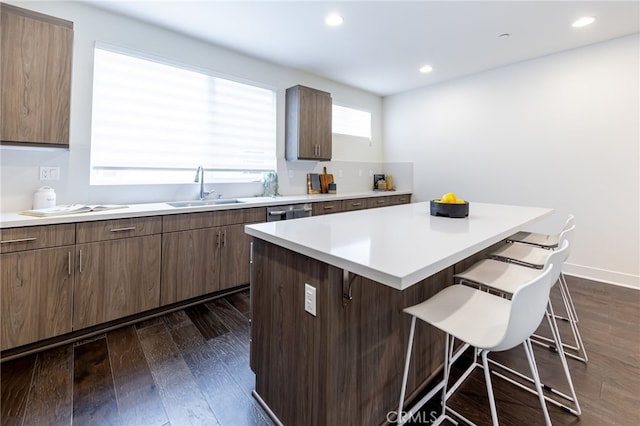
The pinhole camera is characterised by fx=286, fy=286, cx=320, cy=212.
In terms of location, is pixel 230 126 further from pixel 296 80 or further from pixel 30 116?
pixel 30 116

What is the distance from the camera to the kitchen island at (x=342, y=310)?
3.55 ft

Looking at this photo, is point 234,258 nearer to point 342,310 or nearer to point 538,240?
point 342,310

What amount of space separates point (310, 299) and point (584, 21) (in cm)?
380

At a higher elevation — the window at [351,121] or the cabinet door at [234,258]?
the window at [351,121]

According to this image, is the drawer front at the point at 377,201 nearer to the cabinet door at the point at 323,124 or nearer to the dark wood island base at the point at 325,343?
the cabinet door at the point at 323,124

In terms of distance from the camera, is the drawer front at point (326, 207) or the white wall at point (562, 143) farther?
the drawer front at point (326, 207)

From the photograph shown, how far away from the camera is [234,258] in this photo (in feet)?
9.28

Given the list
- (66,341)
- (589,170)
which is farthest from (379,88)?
(66,341)

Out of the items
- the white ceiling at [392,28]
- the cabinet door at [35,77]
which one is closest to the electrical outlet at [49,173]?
the cabinet door at [35,77]

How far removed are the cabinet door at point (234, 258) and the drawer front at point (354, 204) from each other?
1565 mm

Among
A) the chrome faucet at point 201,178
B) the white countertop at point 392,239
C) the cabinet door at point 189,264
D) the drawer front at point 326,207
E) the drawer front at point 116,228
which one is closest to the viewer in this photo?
the white countertop at point 392,239

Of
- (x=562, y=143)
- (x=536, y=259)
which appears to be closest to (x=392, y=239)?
(x=536, y=259)

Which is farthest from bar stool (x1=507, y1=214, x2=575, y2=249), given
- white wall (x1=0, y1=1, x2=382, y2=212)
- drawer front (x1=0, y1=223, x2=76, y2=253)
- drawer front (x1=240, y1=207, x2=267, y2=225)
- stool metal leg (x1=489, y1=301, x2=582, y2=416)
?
drawer front (x1=0, y1=223, x2=76, y2=253)

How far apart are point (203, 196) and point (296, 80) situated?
2.13 meters
